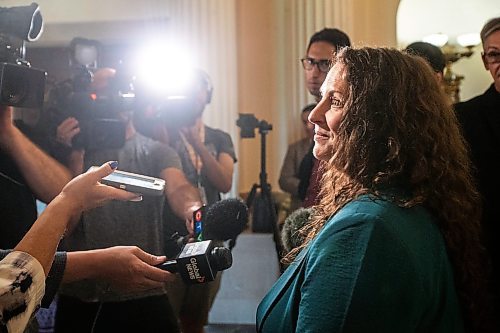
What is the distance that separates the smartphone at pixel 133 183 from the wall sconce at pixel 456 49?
2.57 metres

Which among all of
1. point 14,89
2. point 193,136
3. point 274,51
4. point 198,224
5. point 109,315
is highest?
point 274,51

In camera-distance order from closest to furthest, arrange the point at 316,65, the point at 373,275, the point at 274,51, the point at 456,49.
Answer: the point at 373,275 → the point at 316,65 → the point at 274,51 → the point at 456,49

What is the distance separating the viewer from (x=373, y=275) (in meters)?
0.69

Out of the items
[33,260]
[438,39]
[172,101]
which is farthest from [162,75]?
[438,39]

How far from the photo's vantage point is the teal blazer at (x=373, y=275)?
69cm

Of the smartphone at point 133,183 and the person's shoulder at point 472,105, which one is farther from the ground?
the person's shoulder at point 472,105

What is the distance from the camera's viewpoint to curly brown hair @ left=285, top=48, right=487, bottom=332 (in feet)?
2.51

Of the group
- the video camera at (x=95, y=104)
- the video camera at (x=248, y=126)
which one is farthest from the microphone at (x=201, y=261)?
the video camera at (x=248, y=126)

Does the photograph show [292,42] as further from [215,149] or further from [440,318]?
[440,318]

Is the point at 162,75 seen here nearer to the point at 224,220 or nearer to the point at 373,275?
the point at 224,220

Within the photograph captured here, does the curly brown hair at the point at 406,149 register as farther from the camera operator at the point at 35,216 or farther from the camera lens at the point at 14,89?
the camera lens at the point at 14,89

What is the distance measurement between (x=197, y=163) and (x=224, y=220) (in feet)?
1.42

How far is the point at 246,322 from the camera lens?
1.58m

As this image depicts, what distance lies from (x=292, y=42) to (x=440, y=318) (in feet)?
6.17
